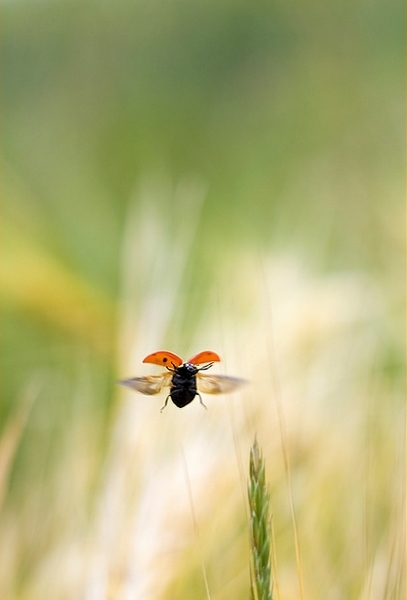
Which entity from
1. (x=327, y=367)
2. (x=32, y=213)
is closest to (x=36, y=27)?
(x=32, y=213)

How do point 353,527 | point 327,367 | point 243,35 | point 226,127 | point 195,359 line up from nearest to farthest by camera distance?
point 195,359
point 353,527
point 327,367
point 226,127
point 243,35

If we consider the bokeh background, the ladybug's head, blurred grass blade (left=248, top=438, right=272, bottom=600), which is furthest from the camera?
the bokeh background

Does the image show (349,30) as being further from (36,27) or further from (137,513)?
(137,513)

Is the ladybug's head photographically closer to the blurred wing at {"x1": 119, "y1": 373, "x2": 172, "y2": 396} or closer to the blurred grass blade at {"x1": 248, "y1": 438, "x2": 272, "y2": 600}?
the blurred wing at {"x1": 119, "y1": 373, "x2": 172, "y2": 396}

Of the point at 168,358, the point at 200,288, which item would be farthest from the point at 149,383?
the point at 200,288

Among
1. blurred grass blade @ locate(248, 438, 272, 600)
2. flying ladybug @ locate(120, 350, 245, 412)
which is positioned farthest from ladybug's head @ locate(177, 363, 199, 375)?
blurred grass blade @ locate(248, 438, 272, 600)

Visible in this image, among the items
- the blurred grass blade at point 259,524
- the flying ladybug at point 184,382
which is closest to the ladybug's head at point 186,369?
the flying ladybug at point 184,382

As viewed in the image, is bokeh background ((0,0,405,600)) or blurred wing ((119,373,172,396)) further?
bokeh background ((0,0,405,600))
